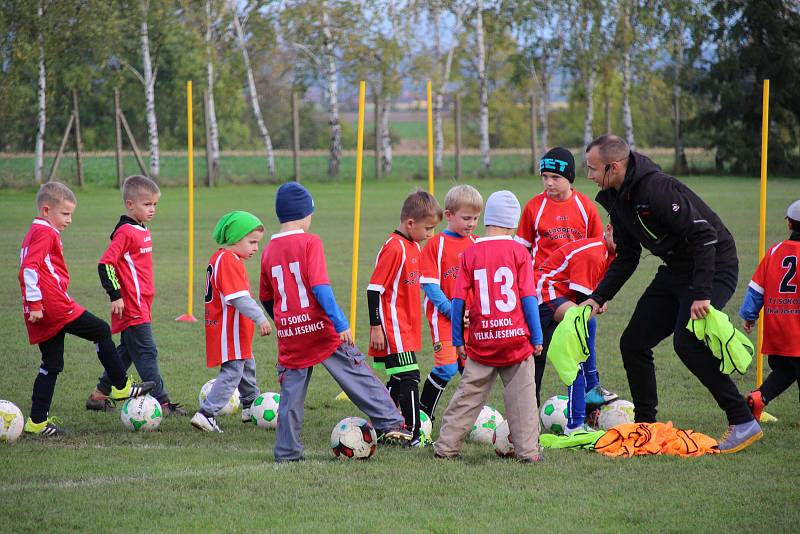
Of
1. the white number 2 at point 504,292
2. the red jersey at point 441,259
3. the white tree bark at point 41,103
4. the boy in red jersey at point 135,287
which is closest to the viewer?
the white number 2 at point 504,292

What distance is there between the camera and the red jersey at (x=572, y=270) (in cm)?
708

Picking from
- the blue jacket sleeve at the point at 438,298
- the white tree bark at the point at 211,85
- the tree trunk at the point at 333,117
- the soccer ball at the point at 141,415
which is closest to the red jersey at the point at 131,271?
the soccer ball at the point at 141,415

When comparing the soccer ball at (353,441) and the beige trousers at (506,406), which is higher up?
the beige trousers at (506,406)

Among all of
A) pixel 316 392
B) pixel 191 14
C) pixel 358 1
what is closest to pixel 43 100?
pixel 191 14

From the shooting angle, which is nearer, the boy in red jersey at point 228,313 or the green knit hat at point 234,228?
the boy in red jersey at point 228,313

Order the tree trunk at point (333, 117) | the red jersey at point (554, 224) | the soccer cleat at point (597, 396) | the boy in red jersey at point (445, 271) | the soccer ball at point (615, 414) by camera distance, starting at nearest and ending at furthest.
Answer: the boy in red jersey at point (445, 271) < the soccer ball at point (615, 414) < the red jersey at point (554, 224) < the soccer cleat at point (597, 396) < the tree trunk at point (333, 117)

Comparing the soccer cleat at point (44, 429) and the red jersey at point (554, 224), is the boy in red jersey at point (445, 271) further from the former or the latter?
the soccer cleat at point (44, 429)

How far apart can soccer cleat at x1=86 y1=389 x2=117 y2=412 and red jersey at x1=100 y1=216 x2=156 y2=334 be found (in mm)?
518

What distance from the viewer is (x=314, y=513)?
5.04m

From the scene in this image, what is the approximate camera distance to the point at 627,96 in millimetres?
44094

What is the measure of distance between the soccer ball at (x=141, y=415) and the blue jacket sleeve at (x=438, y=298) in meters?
2.14

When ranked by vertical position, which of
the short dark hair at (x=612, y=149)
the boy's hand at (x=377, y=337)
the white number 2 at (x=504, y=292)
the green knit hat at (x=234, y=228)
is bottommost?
the boy's hand at (x=377, y=337)

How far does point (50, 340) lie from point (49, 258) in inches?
23.4

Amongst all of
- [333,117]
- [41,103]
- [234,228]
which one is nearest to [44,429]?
[234,228]
